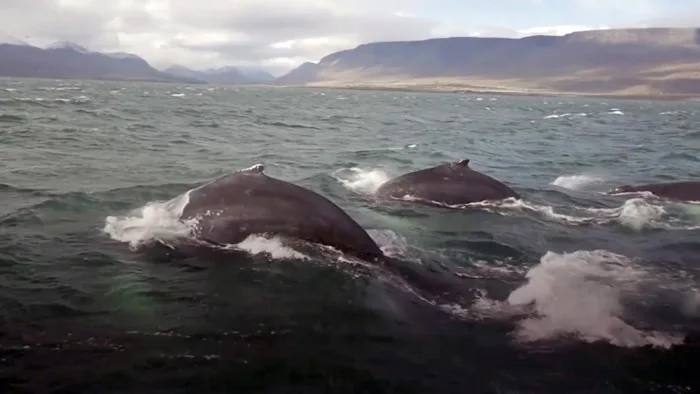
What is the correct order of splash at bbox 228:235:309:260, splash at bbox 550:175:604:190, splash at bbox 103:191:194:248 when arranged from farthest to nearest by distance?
splash at bbox 550:175:604:190
splash at bbox 103:191:194:248
splash at bbox 228:235:309:260

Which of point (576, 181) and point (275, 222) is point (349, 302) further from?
point (576, 181)

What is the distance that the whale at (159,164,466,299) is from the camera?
1217 cm

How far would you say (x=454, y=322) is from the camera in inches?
383

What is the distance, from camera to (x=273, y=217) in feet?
40.2

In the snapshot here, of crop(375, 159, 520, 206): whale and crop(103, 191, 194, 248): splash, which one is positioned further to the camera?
crop(375, 159, 520, 206): whale

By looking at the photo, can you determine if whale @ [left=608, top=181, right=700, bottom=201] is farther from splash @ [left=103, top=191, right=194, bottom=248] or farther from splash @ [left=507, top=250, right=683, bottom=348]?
splash @ [left=103, top=191, right=194, bottom=248]

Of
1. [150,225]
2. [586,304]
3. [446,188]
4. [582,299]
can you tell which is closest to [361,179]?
[446,188]

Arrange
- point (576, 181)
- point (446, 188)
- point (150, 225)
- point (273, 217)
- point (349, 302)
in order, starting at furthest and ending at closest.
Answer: point (576, 181) < point (446, 188) < point (150, 225) < point (273, 217) < point (349, 302)

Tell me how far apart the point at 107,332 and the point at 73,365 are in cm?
100

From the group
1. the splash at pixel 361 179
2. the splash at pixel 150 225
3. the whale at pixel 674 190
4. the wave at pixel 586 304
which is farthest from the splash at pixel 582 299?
the whale at pixel 674 190

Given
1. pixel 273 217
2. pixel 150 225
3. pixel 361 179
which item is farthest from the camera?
pixel 361 179

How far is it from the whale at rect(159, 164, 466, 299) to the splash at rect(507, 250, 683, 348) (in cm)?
166

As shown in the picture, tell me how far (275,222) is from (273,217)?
0.34 ft

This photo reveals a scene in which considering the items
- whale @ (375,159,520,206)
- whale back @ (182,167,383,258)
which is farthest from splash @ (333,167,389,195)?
whale back @ (182,167,383,258)
